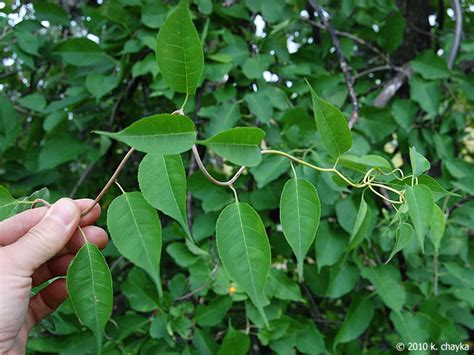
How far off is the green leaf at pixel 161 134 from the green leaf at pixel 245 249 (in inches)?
5.2

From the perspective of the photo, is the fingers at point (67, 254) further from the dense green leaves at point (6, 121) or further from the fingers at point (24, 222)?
the dense green leaves at point (6, 121)

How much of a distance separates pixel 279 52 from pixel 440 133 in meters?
0.52

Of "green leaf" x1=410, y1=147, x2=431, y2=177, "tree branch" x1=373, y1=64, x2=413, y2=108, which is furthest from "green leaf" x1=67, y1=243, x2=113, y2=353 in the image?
"tree branch" x1=373, y1=64, x2=413, y2=108

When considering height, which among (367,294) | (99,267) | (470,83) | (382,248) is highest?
(99,267)

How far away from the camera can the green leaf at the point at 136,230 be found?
0.60 metres

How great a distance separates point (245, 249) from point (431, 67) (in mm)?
1049

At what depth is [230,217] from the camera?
0.63 m

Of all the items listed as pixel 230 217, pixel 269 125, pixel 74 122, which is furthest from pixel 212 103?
pixel 230 217

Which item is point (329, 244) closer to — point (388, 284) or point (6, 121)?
point (388, 284)

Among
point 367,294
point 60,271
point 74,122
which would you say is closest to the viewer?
point 60,271

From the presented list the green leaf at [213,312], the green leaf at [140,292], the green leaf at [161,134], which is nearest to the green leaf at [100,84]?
the green leaf at [140,292]

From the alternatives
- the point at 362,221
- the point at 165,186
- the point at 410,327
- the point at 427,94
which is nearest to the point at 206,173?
the point at 165,186

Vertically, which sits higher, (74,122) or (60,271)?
(60,271)

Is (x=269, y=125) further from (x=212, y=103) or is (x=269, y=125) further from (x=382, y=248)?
(x=382, y=248)
